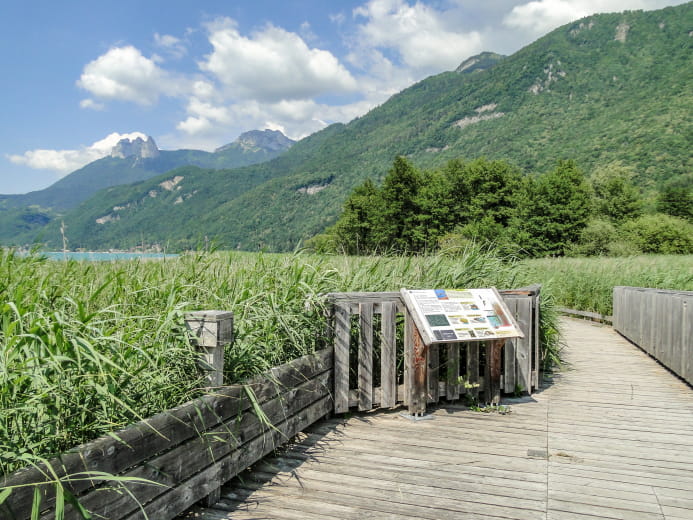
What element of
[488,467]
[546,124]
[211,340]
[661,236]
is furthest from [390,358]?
[546,124]

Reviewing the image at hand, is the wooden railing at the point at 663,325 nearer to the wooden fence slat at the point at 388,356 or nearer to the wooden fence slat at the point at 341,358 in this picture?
the wooden fence slat at the point at 388,356

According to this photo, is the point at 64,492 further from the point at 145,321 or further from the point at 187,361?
the point at 145,321

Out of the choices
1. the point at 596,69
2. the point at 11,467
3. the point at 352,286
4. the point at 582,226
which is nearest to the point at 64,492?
the point at 11,467

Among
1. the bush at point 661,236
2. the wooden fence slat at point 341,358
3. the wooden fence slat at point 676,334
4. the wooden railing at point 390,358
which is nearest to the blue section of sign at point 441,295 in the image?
the wooden railing at point 390,358

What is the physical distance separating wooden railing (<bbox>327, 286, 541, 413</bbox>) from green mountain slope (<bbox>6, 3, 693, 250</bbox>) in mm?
33867

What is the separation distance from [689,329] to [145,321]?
597cm

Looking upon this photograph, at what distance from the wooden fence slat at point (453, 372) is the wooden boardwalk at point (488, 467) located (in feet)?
0.51

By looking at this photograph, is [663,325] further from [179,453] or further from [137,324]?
[137,324]

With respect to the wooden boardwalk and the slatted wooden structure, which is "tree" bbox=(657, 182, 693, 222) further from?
the slatted wooden structure

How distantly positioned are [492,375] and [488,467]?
147 cm

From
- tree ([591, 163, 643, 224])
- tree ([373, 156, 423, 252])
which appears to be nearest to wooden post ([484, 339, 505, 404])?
tree ([373, 156, 423, 252])

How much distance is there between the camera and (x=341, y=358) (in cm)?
410

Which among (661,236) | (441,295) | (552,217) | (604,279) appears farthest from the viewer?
(552,217)

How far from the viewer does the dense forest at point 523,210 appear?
38.6 m
